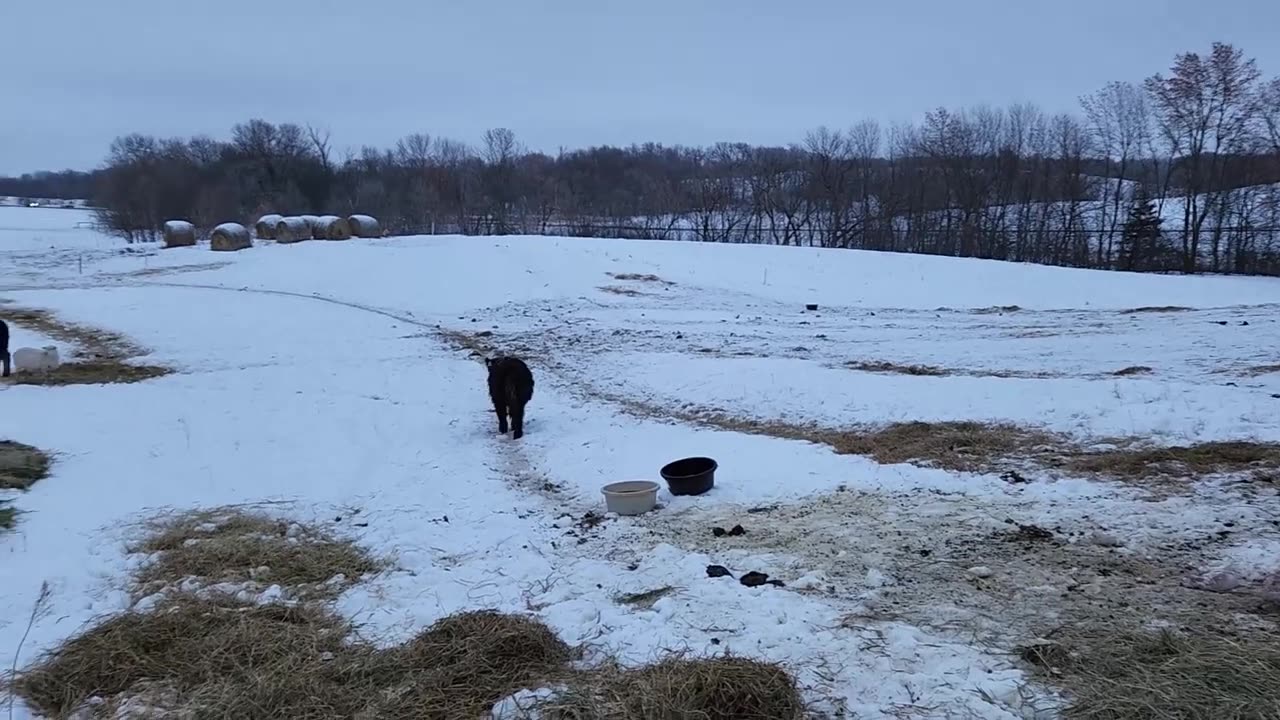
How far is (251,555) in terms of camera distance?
574cm

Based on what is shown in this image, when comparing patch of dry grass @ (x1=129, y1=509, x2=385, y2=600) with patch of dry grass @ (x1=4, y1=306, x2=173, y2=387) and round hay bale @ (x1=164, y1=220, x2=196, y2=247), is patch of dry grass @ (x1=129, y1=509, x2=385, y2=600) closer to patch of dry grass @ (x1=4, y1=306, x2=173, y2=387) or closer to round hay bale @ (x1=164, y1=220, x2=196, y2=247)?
patch of dry grass @ (x1=4, y1=306, x2=173, y2=387)

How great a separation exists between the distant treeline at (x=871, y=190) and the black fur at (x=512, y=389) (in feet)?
128

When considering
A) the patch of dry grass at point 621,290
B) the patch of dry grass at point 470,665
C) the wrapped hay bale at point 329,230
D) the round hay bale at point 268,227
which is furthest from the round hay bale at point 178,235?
the patch of dry grass at point 470,665

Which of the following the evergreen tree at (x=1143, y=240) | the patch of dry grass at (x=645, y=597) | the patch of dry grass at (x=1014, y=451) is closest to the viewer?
the patch of dry grass at (x=645, y=597)

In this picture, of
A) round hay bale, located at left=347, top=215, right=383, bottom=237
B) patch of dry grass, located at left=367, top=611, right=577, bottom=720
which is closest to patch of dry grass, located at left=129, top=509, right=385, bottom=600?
patch of dry grass, located at left=367, top=611, right=577, bottom=720

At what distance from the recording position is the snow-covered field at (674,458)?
445cm

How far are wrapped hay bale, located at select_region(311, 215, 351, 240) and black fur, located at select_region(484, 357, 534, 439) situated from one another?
33413 mm

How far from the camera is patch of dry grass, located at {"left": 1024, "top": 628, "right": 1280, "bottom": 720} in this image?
325cm

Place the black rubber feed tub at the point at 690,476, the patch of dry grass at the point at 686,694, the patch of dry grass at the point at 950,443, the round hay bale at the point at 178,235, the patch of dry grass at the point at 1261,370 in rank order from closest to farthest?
the patch of dry grass at the point at 686,694 → the black rubber feed tub at the point at 690,476 → the patch of dry grass at the point at 950,443 → the patch of dry grass at the point at 1261,370 → the round hay bale at the point at 178,235

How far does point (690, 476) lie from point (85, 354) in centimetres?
1397

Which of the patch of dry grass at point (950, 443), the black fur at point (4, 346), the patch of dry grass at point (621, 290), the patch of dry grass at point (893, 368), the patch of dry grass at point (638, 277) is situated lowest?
the patch of dry grass at point (950, 443)

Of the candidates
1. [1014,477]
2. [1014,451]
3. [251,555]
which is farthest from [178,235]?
[1014,477]

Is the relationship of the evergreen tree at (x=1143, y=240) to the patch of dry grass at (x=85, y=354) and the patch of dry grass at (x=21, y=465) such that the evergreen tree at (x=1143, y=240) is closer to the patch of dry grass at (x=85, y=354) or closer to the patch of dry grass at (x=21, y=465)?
the patch of dry grass at (x=85, y=354)

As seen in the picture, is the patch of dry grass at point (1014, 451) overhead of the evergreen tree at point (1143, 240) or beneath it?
beneath
